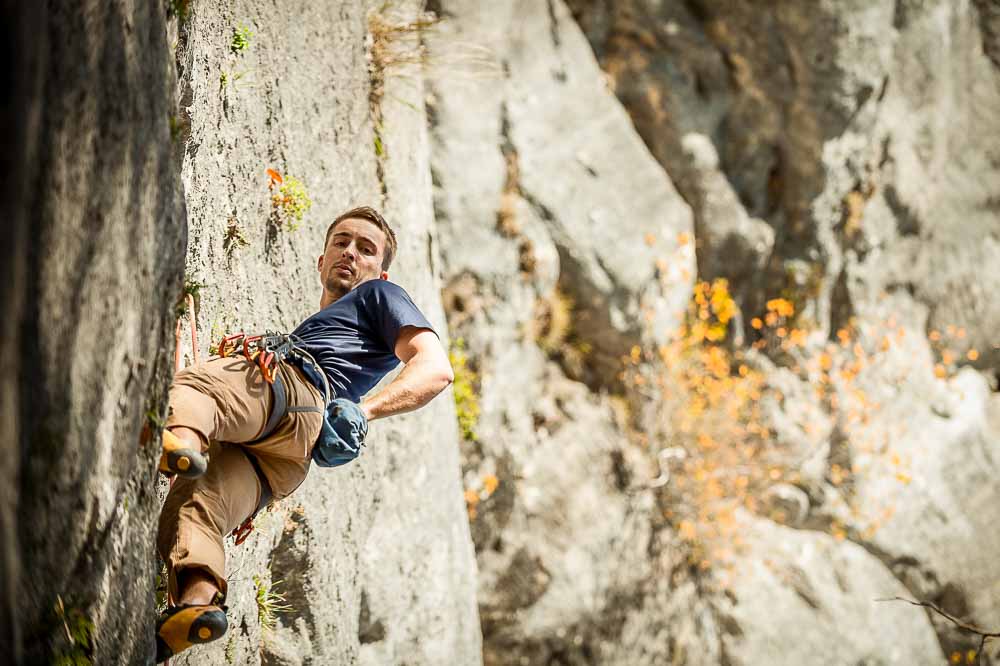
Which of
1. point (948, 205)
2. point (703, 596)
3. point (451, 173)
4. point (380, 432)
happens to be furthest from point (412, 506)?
point (948, 205)

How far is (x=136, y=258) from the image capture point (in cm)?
186

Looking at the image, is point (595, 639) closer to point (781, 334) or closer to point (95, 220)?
point (781, 334)

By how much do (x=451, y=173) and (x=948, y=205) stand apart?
658cm

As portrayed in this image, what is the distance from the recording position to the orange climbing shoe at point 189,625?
2.27 meters

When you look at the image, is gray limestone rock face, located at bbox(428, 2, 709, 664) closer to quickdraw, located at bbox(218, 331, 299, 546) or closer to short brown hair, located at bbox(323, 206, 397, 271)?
short brown hair, located at bbox(323, 206, 397, 271)

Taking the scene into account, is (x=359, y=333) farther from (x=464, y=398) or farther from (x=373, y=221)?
(x=464, y=398)

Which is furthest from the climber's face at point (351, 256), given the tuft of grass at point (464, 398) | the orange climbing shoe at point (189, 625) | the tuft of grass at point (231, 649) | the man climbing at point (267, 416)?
the tuft of grass at point (464, 398)

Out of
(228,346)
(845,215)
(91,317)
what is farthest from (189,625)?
(845,215)

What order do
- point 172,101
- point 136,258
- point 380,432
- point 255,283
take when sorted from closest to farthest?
1. point 136,258
2. point 172,101
3. point 255,283
4. point 380,432

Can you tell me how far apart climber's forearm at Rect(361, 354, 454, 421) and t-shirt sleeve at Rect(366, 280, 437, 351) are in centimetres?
12

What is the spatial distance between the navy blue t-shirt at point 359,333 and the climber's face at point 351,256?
0.62ft

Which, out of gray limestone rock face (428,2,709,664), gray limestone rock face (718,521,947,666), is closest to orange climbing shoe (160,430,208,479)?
gray limestone rock face (428,2,709,664)

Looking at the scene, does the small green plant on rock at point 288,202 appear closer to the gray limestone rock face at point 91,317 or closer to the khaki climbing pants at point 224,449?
the khaki climbing pants at point 224,449

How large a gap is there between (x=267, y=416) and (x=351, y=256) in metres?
0.88
